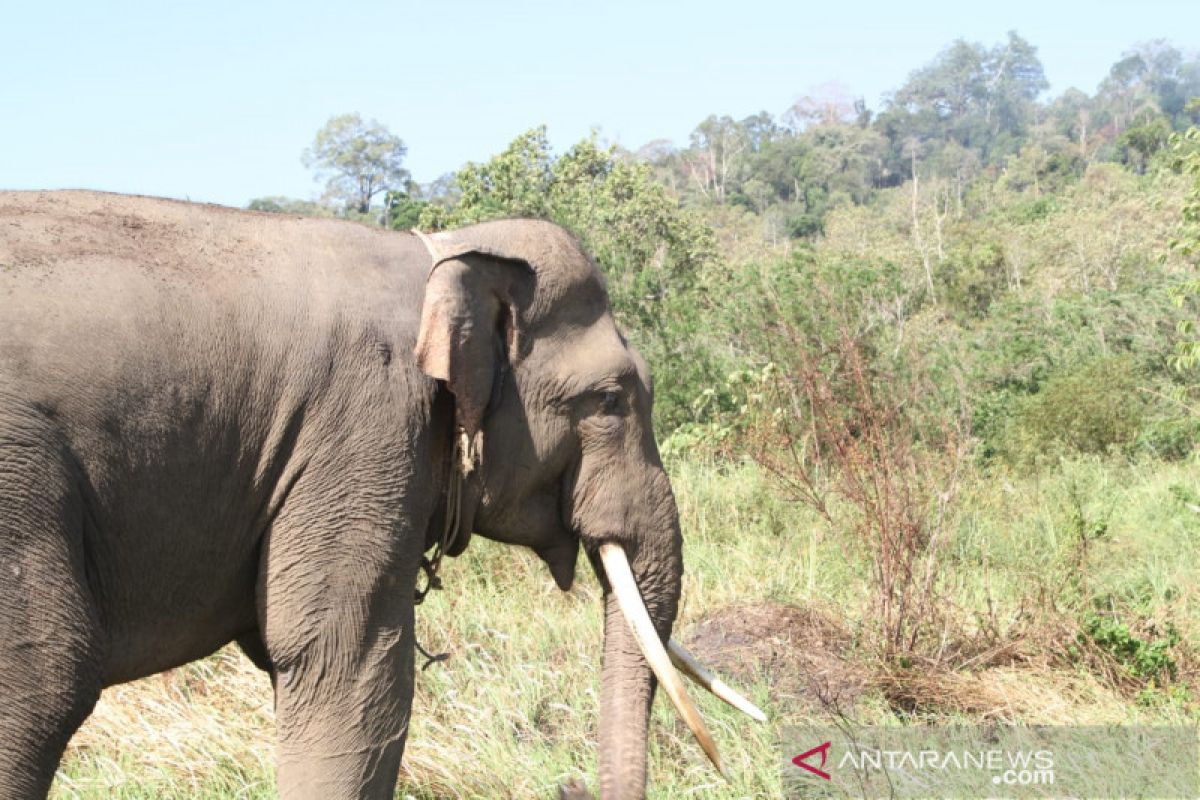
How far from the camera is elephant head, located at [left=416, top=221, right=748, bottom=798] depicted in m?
3.77

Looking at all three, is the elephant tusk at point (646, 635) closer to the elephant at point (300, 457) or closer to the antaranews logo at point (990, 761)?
the elephant at point (300, 457)

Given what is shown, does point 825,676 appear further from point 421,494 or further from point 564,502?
point 421,494

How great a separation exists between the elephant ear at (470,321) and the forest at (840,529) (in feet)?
7.05

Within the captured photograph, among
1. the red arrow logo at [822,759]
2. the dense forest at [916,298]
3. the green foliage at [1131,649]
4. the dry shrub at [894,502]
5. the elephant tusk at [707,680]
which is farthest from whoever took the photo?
the dense forest at [916,298]

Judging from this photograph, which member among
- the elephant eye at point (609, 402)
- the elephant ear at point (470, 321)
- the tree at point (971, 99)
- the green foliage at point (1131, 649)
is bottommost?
the green foliage at point (1131, 649)

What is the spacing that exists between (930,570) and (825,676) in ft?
2.44

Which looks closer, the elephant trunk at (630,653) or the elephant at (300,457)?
the elephant at (300,457)

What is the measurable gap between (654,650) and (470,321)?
1073mm

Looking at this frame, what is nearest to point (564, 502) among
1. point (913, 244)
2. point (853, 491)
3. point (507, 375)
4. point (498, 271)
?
point (507, 375)

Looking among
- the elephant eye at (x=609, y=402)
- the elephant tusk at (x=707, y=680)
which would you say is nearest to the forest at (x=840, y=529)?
the elephant tusk at (x=707, y=680)

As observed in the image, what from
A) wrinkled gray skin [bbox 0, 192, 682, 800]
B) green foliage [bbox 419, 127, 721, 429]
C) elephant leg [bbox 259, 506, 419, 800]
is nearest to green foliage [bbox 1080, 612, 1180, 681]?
wrinkled gray skin [bbox 0, 192, 682, 800]

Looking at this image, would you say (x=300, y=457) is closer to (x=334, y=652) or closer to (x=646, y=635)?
(x=334, y=652)

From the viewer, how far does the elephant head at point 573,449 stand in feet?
12.4

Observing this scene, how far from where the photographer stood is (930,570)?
21.6 feet
